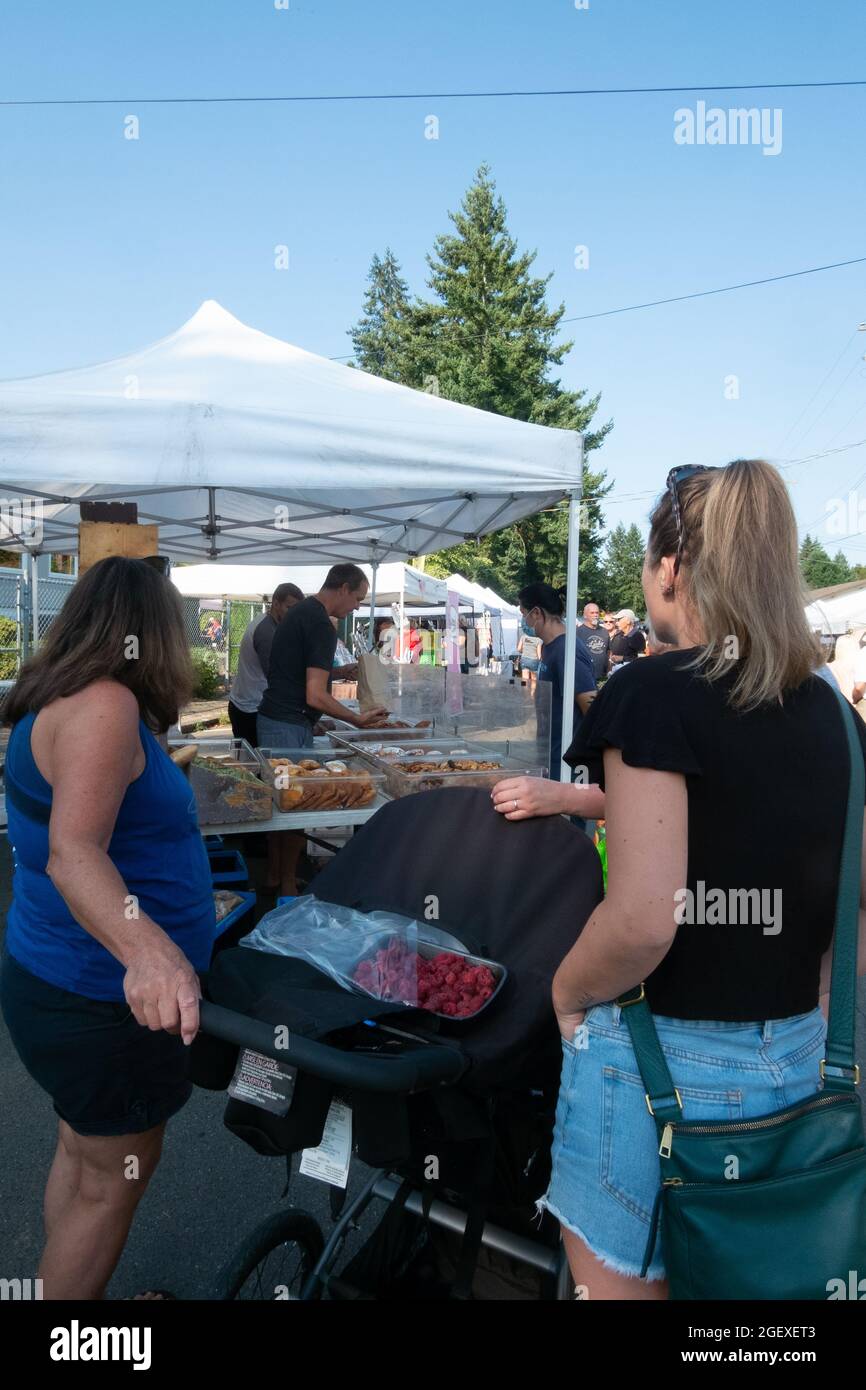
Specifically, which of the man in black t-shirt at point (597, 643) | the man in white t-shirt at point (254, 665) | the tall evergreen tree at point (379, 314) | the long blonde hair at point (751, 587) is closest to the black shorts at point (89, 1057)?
the long blonde hair at point (751, 587)

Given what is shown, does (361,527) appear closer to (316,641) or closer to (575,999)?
(316,641)

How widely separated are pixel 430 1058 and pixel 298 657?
174 inches

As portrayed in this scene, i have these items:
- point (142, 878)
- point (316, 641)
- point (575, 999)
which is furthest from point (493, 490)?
point (575, 999)

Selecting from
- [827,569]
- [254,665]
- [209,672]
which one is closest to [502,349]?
[209,672]

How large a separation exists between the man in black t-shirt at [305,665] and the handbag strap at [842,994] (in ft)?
13.9

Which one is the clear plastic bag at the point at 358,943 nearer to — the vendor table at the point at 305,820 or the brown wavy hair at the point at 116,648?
the brown wavy hair at the point at 116,648

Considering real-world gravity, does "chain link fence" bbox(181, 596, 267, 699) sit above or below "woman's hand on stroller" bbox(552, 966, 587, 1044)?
above

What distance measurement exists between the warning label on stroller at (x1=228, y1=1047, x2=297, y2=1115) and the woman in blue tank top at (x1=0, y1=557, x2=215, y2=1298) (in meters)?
0.48

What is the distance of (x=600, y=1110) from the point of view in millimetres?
1330

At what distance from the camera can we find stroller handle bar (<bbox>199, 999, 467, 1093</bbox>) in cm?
113

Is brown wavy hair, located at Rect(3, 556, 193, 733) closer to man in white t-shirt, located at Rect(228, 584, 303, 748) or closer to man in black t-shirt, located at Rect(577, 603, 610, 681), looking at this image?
man in white t-shirt, located at Rect(228, 584, 303, 748)

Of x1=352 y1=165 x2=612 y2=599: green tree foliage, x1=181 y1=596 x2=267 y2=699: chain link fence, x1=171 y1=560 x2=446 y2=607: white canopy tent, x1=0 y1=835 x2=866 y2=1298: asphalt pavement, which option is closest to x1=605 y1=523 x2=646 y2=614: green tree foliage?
x1=352 y1=165 x2=612 y2=599: green tree foliage

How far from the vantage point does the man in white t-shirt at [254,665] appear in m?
8.07

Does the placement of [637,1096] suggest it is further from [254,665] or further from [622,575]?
[622,575]
